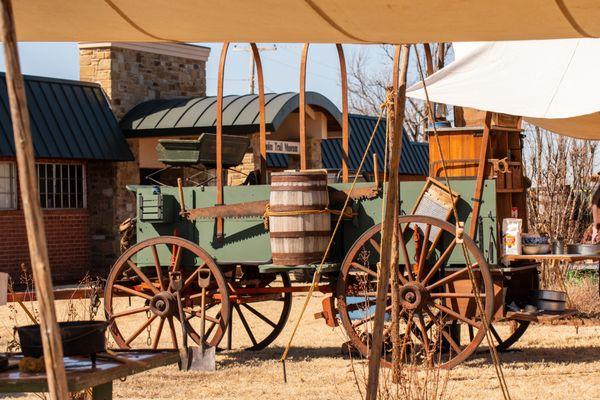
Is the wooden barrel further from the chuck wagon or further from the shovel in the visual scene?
the shovel

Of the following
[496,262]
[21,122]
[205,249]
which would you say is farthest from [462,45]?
[21,122]

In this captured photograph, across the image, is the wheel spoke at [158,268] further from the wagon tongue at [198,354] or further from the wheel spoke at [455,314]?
the wheel spoke at [455,314]

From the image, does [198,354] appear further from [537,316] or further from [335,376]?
[537,316]

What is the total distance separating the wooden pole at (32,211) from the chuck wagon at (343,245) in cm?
471

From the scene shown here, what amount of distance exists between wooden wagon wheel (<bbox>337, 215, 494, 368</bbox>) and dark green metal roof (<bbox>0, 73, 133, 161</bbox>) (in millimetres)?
10035

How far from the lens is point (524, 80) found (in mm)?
9898

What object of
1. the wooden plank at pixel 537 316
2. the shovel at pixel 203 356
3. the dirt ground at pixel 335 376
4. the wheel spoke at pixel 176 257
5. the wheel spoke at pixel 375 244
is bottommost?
the dirt ground at pixel 335 376

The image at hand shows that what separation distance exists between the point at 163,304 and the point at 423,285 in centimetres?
235

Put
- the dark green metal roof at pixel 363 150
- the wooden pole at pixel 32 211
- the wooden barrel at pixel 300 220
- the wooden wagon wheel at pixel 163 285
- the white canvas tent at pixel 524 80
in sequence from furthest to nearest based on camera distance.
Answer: the dark green metal roof at pixel 363 150 < the wooden wagon wheel at pixel 163 285 < the white canvas tent at pixel 524 80 < the wooden barrel at pixel 300 220 < the wooden pole at pixel 32 211

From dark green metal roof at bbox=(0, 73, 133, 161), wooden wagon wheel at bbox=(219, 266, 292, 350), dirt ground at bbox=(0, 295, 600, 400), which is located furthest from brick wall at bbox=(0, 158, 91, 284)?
dirt ground at bbox=(0, 295, 600, 400)

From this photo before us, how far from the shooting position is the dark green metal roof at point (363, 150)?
24.9 meters

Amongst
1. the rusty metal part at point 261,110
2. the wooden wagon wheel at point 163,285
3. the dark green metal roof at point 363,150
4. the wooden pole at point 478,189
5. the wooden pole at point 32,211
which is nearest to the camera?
the wooden pole at point 32,211

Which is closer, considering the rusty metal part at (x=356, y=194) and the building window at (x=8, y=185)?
the rusty metal part at (x=356, y=194)

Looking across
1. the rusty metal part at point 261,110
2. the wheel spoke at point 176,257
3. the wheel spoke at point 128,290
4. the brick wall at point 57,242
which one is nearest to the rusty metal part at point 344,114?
the rusty metal part at point 261,110
